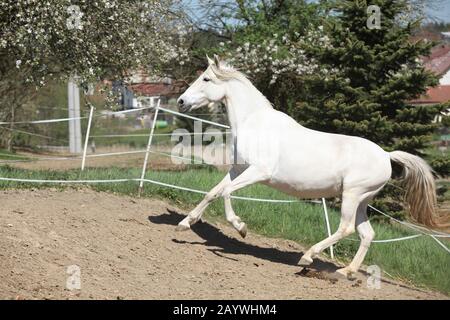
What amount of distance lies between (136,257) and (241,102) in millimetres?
2282

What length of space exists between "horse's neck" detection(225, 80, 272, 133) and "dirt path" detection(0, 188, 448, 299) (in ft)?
5.41

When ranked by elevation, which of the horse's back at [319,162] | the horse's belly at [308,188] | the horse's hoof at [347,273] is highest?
the horse's back at [319,162]

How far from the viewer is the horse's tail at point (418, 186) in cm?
770

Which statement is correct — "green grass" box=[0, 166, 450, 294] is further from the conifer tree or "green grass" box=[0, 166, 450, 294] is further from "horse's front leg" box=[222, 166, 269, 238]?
the conifer tree

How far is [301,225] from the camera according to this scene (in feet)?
32.7

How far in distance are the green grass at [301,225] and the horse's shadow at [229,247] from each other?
755mm

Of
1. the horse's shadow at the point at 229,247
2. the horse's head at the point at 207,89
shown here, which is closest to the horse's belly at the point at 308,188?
the horse's shadow at the point at 229,247

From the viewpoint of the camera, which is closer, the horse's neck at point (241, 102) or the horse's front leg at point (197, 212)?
the horse's front leg at point (197, 212)

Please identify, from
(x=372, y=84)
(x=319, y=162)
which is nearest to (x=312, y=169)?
(x=319, y=162)

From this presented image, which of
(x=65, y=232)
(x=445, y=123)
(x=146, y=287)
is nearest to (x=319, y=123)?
(x=445, y=123)

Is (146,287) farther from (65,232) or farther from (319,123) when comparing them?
(319,123)

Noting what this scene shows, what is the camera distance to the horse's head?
25.5 feet

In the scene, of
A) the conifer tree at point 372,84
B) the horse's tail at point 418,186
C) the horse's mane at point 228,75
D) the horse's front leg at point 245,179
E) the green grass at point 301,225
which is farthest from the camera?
the conifer tree at point 372,84

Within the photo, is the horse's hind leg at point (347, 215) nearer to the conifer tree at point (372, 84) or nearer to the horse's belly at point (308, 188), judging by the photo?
the horse's belly at point (308, 188)
